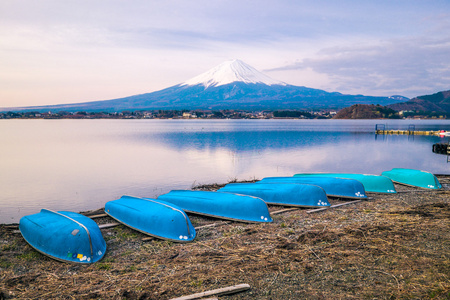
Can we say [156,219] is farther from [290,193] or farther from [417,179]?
[417,179]

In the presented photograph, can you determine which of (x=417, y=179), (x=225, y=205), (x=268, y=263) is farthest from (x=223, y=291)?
(x=417, y=179)

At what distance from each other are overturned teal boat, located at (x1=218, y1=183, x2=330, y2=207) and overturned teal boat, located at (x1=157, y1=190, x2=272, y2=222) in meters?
1.51

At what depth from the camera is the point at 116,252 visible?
6562 mm

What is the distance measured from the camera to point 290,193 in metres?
9.88

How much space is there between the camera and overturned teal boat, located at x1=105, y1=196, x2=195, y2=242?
7.06 metres

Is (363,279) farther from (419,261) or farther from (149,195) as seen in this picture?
(149,195)

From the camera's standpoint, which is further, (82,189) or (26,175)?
(26,175)

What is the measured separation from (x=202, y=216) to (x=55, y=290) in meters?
4.63

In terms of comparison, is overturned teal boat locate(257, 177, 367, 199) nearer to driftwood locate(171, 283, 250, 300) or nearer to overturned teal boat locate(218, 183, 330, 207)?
overturned teal boat locate(218, 183, 330, 207)

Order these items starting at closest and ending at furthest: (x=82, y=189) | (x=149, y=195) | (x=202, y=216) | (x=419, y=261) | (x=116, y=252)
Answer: (x=419, y=261)
(x=116, y=252)
(x=202, y=216)
(x=149, y=195)
(x=82, y=189)

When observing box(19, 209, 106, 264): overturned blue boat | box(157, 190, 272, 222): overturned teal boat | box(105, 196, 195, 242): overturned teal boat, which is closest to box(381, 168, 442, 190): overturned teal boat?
box(157, 190, 272, 222): overturned teal boat

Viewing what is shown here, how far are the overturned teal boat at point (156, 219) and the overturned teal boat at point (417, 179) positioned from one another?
31.3ft

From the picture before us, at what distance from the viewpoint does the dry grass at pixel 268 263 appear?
4.53 m

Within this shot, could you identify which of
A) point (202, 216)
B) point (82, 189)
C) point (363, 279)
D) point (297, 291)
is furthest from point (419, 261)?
point (82, 189)
